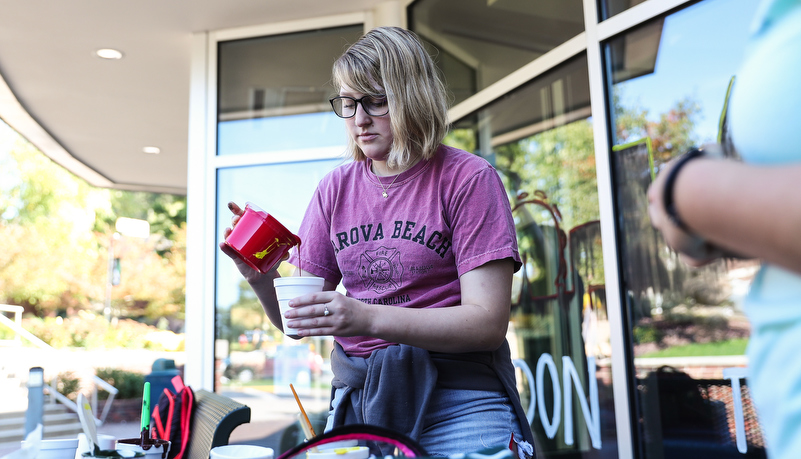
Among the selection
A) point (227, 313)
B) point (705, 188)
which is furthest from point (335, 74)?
point (227, 313)

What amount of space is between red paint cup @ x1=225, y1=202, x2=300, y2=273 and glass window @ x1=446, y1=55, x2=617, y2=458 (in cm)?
210

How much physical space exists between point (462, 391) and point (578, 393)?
2186 millimetres

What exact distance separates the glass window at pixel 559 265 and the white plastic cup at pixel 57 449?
238cm

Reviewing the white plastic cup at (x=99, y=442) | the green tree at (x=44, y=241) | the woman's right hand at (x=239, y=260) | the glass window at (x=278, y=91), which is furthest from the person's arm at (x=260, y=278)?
the green tree at (x=44, y=241)

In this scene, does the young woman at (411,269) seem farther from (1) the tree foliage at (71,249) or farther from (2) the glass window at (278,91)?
(1) the tree foliage at (71,249)

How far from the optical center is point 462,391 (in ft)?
4.41

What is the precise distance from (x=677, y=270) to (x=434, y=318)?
1868 millimetres

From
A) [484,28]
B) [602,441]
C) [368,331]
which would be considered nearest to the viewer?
[368,331]

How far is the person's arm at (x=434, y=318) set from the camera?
116 cm

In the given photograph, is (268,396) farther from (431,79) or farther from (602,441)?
(431,79)

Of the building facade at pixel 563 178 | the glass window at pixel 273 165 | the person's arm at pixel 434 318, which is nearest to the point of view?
the person's arm at pixel 434 318

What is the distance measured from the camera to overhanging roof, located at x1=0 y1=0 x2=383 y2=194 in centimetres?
484

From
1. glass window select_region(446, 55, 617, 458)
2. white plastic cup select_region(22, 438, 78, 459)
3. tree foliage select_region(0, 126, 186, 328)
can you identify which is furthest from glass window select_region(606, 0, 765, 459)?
tree foliage select_region(0, 126, 186, 328)

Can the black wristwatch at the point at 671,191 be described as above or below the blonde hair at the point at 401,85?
below
